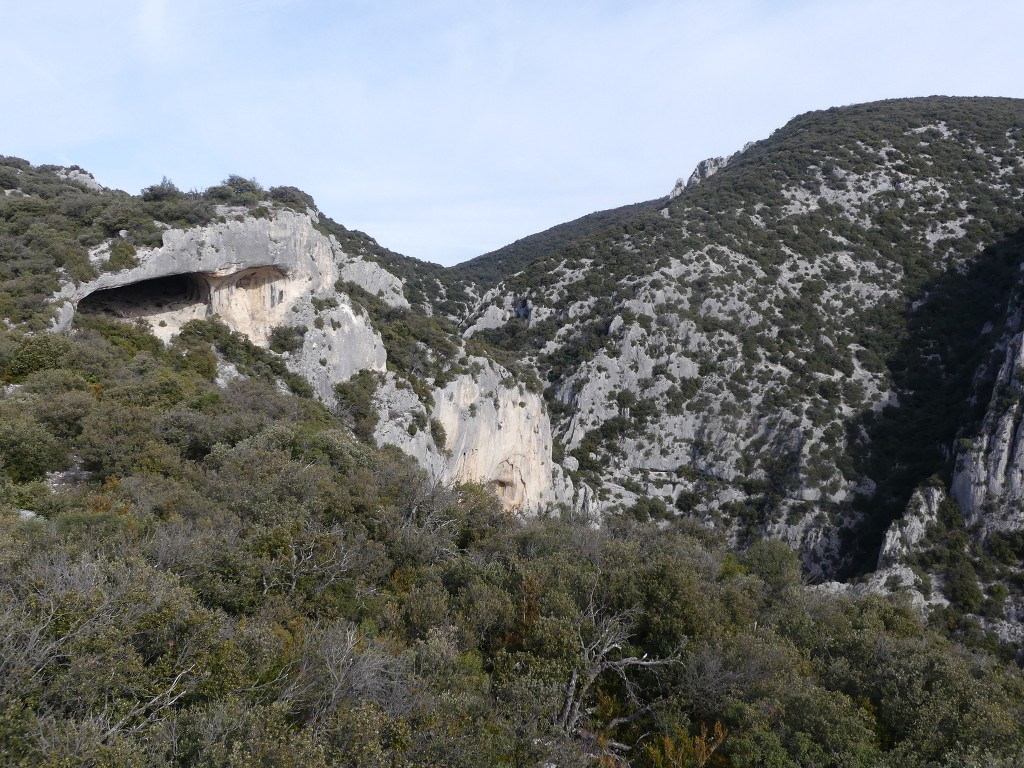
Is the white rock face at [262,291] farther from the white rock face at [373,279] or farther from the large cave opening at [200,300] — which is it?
the white rock face at [373,279]

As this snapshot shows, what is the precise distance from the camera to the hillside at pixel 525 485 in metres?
6.20

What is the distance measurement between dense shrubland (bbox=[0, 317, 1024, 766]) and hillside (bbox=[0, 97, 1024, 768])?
6 cm

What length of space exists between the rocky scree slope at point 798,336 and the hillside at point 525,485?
267 mm

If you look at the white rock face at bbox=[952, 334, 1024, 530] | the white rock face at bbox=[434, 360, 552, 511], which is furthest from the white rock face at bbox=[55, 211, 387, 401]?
the white rock face at bbox=[952, 334, 1024, 530]

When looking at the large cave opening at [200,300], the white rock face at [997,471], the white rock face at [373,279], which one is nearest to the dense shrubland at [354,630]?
the large cave opening at [200,300]

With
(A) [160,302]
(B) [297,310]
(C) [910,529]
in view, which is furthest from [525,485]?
(C) [910,529]

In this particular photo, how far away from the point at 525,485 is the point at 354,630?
25287 millimetres

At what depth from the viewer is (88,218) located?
70.5 feet

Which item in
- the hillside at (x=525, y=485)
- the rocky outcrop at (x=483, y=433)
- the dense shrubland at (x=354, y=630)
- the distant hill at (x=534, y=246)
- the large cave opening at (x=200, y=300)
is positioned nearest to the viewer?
the dense shrubland at (x=354, y=630)

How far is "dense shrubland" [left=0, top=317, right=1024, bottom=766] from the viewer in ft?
17.4

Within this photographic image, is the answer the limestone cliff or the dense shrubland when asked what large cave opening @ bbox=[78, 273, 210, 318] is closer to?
the limestone cliff

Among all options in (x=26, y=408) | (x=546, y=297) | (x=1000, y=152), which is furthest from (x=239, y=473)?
(x=1000, y=152)

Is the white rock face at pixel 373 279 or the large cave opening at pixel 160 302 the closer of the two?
the large cave opening at pixel 160 302

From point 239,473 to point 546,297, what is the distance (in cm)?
4319
